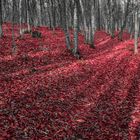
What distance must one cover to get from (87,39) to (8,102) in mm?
21705

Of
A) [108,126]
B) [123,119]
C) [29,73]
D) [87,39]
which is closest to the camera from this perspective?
[108,126]

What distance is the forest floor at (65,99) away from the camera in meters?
8.90

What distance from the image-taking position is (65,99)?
11.8 metres

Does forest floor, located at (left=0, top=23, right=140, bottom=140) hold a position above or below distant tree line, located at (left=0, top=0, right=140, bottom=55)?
below

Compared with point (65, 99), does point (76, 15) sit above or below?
above

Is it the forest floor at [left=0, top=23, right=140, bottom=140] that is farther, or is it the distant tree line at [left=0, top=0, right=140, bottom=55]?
the distant tree line at [left=0, top=0, right=140, bottom=55]

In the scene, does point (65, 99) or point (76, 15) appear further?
point (76, 15)

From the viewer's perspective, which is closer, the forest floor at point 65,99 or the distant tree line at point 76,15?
the forest floor at point 65,99

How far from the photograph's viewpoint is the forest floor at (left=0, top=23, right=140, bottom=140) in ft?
29.2

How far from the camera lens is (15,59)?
57.3 ft

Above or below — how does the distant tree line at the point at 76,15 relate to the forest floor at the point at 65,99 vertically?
above

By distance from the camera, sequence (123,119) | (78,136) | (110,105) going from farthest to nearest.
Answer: (110,105) → (123,119) → (78,136)

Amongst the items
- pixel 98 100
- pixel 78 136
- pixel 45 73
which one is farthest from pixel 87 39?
pixel 78 136

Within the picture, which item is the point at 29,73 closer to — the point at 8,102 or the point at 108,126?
the point at 8,102
